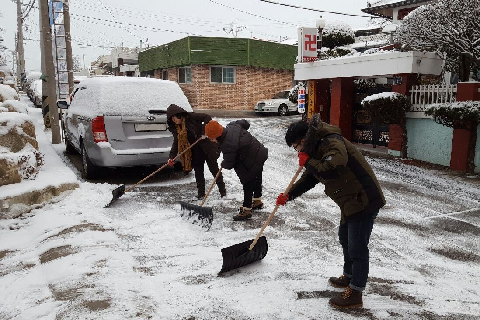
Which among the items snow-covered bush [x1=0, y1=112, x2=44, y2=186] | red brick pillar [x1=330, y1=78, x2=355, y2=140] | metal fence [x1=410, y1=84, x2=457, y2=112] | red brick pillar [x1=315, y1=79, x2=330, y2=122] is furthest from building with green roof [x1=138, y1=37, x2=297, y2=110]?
snow-covered bush [x1=0, y1=112, x2=44, y2=186]

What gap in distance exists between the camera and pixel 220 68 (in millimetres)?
27672

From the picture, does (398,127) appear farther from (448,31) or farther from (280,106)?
(280,106)

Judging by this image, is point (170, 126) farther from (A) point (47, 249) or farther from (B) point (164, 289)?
(B) point (164, 289)

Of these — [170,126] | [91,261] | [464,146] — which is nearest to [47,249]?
[91,261]

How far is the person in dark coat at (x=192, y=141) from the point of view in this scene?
6.29 metres

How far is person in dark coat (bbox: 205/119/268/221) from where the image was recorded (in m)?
5.01

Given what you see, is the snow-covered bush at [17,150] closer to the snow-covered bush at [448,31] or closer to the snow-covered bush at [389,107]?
the snow-covered bush at [389,107]

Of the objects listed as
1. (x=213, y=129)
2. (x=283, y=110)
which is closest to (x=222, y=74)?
(x=283, y=110)

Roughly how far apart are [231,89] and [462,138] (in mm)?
20343

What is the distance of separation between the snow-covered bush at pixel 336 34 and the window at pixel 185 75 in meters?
12.9

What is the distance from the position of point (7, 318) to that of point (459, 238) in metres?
5.04

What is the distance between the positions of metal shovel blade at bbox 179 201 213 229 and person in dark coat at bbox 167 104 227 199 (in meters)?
1.00

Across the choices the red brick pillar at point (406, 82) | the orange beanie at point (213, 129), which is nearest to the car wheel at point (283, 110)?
the red brick pillar at point (406, 82)

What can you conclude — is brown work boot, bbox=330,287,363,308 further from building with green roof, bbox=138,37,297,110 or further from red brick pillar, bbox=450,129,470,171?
building with green roof, bbox=138,37,297,110
